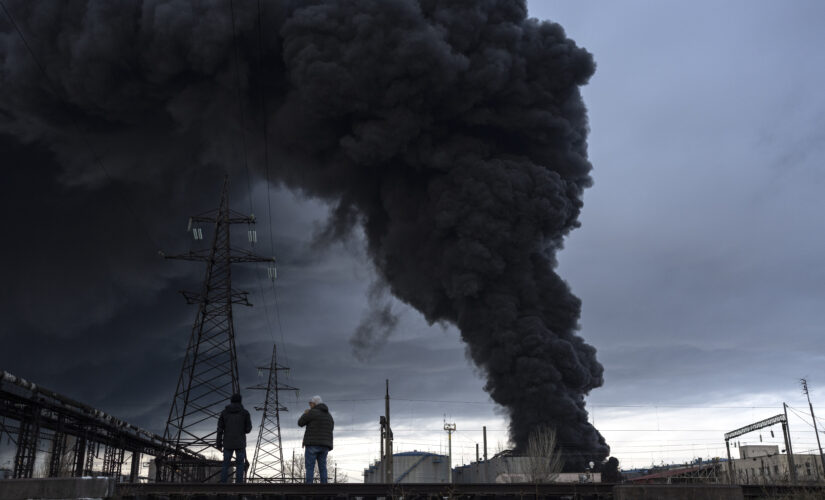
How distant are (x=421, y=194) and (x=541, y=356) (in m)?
14.1

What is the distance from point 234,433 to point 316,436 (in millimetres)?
1991

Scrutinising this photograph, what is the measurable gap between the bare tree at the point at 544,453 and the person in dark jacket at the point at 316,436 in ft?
62.0

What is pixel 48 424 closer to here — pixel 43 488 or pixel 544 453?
pixel 43 488

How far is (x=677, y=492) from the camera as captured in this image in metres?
8.02

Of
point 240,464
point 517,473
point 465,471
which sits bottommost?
point 465,471

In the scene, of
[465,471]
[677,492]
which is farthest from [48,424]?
[465,471]

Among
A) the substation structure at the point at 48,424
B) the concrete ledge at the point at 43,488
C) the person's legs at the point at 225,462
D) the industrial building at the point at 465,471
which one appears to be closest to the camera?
the concrete ledge at the point at 43,488

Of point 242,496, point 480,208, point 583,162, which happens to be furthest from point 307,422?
point 583,162

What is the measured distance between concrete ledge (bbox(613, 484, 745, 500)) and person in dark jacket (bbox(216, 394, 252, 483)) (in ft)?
21.8

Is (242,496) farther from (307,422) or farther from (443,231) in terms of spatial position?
(443,231)

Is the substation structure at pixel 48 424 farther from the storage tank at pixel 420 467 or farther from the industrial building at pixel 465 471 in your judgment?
the storage tank at pixel 420 467

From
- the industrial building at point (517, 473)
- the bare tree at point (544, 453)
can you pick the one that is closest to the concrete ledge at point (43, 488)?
the industrial building at point (517, 473)

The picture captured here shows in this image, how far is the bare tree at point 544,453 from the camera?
1105 inches

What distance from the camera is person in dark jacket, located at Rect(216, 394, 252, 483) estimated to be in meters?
11.3
